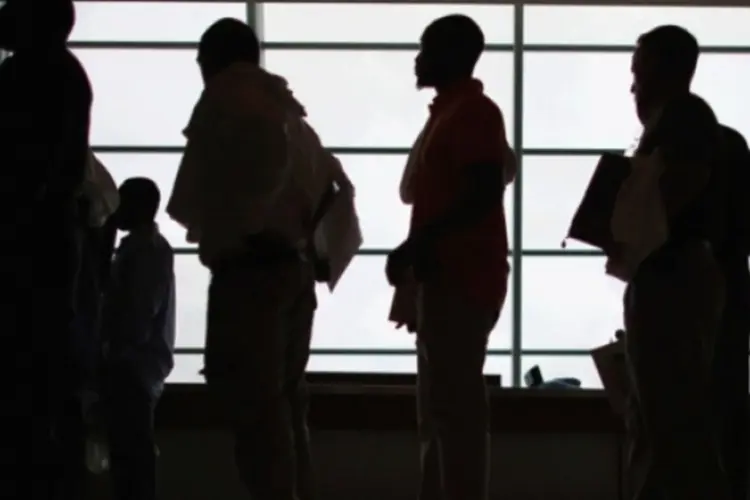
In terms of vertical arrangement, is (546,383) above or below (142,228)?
below

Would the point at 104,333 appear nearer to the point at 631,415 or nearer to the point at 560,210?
the point at 631,415

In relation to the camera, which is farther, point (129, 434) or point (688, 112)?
point (129, 434)

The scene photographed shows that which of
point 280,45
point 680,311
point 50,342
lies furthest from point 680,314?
point 280,45

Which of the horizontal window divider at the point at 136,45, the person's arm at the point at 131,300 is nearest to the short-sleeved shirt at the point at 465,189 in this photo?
the person's arm at the point at 131,300

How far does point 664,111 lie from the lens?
2.88 metres

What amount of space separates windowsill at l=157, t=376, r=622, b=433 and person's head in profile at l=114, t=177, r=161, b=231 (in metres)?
1.47

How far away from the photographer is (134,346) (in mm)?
3930

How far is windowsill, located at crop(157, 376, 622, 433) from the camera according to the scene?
5.27 metres

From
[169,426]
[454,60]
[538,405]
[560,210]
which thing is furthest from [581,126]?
[454,60]

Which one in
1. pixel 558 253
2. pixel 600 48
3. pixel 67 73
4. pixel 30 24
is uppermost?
pixel 600 48

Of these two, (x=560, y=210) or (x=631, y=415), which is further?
(x=560, y=210)

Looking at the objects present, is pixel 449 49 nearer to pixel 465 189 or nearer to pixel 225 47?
pixel 465 189

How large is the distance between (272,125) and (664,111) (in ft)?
3.41

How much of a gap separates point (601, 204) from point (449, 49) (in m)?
0.64
